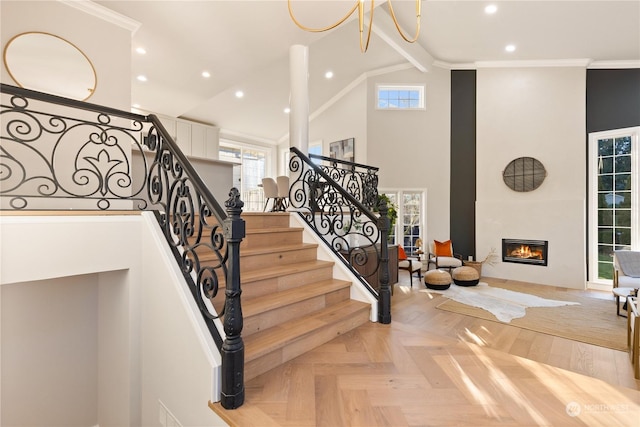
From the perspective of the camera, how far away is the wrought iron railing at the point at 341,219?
9.40ft

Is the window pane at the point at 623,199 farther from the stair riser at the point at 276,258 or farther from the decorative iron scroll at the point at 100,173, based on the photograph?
the decorative iron scroll at the point at 100,173

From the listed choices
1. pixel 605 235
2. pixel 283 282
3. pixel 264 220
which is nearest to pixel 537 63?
pixel 605 235

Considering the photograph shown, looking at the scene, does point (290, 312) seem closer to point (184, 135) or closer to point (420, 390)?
point (420, 390)

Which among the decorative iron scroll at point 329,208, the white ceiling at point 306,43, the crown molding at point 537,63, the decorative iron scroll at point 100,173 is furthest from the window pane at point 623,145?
the decorative iron scroll at point 100,173

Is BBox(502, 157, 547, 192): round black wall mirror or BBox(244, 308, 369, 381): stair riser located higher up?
BBox(502, 157, 547, 192): round black wall mirror

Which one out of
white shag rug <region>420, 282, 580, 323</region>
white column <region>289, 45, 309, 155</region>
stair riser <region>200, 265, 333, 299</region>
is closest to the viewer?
stair riser <region>200, 265, 333, 299</region>

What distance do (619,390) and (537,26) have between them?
6.23 meters

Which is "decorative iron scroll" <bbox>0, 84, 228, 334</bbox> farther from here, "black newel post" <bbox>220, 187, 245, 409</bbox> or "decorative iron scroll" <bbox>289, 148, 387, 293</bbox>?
"decorative iron scroll" <bbox>289, 148, 387, 293</bbox>

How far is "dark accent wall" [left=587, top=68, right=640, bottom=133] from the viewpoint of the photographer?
577 centimetres

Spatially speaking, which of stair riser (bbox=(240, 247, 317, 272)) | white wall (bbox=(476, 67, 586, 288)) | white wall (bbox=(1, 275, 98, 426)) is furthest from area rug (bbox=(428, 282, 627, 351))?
white wall (bbox=(1, 275, 98, 426))

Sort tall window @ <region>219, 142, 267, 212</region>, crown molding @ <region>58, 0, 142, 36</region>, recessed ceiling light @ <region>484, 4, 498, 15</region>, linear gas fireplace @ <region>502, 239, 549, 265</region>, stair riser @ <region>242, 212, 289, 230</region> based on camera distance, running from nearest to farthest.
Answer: crown molding @ <region>58, 0, 142, 36</region>
stair riser @ <region>242, 212, 289, 230</region>
recessed ceiling light @ <region>484, 4, 498, 15</region>
linear gas fireplace @ <region>502, 239, 549, 265</region>
tall window @ <region>219, 142, 267, 212</region>

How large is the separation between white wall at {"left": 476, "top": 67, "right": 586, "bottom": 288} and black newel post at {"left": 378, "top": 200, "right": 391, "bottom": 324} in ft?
17.3

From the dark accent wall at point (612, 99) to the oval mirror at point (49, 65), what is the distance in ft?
28.5

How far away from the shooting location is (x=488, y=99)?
6965 millimetres
